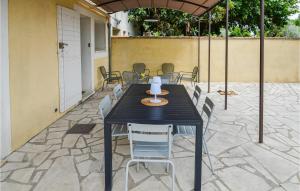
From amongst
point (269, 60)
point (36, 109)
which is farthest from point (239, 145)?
point (269, 60)

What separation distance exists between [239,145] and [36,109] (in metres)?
3.31

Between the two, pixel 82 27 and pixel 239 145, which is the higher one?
pixel 82 27

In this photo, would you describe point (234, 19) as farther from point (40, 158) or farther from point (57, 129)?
point (40, 158)

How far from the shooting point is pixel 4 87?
12.2 feet

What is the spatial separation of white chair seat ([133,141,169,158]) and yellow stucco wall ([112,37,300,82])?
8.31m

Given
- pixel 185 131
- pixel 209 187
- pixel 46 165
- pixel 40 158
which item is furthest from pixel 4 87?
pixel 209 187

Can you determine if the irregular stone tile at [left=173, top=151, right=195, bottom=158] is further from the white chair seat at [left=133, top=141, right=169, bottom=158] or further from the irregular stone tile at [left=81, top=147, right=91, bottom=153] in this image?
the irregular stone tile at [left=81, top=147, right=91, bottom=153]

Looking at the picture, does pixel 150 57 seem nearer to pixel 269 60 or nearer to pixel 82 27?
pixel 82 27

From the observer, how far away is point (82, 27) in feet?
27.0

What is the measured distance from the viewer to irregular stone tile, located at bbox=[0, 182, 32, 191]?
3.01m

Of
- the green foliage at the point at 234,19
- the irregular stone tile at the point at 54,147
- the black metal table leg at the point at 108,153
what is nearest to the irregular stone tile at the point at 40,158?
the irregular stone tile at the point at 54,147

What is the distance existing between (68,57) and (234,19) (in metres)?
13.7

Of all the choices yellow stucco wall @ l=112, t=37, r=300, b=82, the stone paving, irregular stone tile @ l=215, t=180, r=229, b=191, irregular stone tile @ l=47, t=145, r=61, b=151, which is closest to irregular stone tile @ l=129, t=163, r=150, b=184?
the stone paving

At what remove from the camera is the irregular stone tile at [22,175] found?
3217 millimetres
